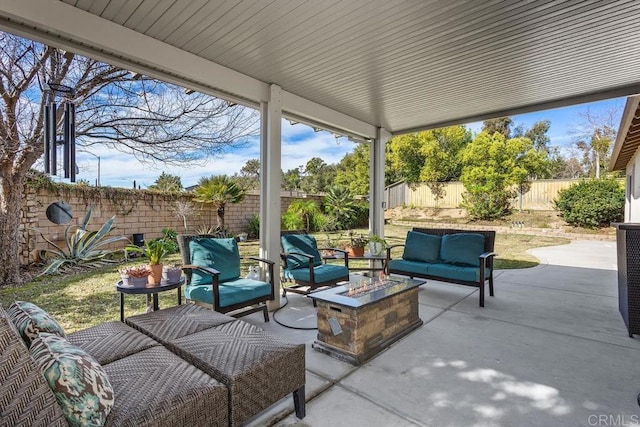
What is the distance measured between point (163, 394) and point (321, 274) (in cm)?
286

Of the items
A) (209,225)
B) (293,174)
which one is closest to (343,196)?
(209,225)

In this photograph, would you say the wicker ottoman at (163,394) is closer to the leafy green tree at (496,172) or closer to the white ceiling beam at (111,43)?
the white ceiling beam at (111,43)

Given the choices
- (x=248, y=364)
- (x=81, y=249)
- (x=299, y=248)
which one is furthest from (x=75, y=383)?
(x=81, y=249)

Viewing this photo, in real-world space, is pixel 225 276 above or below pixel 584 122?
below

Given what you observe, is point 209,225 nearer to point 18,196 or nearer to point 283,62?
point 18,196

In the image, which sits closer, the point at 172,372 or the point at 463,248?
the point at 172,372

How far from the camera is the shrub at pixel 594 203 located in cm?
1061

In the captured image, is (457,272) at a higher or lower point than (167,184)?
lower

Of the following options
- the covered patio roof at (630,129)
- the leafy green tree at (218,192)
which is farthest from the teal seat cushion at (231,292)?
the covered patio roof at (630,129)

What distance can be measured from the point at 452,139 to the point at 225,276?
14011 millimetres

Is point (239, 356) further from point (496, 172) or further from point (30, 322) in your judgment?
point (496, 172)

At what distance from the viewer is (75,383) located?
49.0 inches

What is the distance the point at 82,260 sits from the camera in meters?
5.83

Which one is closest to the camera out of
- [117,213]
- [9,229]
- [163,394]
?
[163,394]
